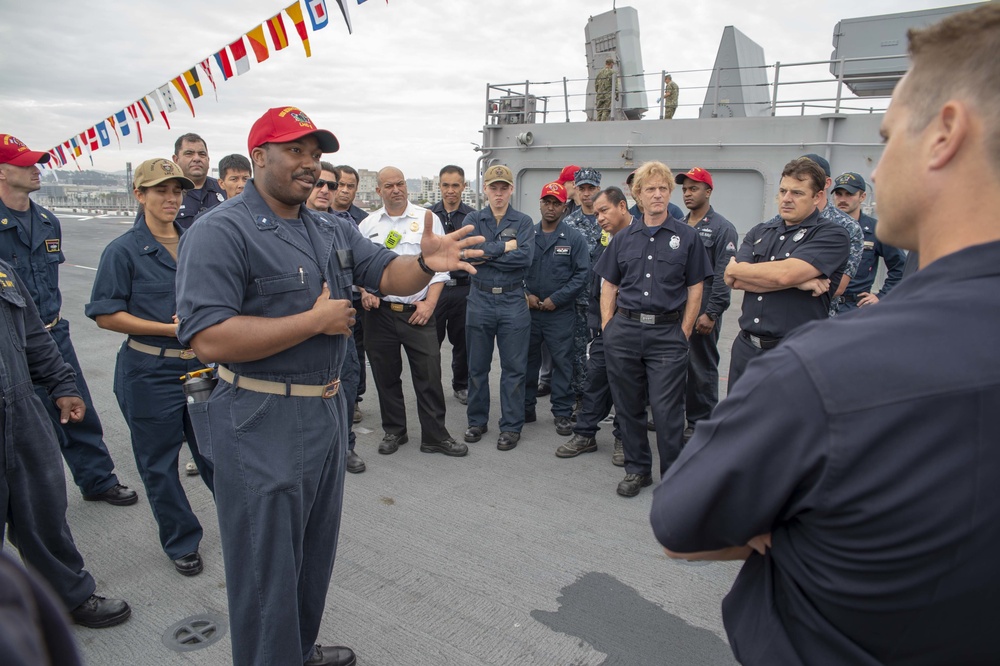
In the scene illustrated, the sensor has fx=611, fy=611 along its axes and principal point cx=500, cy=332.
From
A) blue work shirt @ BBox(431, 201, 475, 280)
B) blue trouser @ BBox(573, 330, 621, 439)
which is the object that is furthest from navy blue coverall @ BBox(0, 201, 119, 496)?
blue trouser @ BBox(573, 330, 621, 439)

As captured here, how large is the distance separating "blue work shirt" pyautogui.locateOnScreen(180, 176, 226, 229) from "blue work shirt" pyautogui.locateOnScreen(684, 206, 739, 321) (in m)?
4.04

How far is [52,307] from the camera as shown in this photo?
3.98 metres

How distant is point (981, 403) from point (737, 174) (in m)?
11.4

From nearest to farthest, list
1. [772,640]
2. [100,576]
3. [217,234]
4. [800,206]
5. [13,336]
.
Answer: [772,640] < [217,234] < [13,336] < [100,576] < [800,206]

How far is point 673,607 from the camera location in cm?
285

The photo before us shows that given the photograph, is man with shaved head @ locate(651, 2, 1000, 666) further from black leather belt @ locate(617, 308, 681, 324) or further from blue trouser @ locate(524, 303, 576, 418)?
blue trouser @ locate(524, 303, 576, 418)

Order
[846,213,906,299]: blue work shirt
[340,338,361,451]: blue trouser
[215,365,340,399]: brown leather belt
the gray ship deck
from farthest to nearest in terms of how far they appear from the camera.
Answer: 1. [846,213,906,299]: blue work shirt
2. [340,338,361,451]: blue trouser
3. the gray ship deck
4. [215,365,340,399]: brown leather belt

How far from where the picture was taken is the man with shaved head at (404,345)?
466cm

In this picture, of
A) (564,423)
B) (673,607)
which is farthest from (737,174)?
(673,607)

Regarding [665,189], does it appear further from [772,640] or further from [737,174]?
[737,174]

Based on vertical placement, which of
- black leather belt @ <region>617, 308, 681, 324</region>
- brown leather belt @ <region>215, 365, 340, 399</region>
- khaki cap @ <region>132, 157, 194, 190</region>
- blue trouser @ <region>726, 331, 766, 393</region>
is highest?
khaki cap @ <region>132, 157, 194, 190</region>

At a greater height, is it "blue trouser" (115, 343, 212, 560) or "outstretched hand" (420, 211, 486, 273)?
"outstretched hand" (420, 211, 486, 273)

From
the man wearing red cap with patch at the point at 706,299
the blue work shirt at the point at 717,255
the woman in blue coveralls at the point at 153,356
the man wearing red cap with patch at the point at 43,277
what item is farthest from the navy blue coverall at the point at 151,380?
the blue work shirt at the point at 717,255

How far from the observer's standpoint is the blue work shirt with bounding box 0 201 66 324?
3859 millimetres
